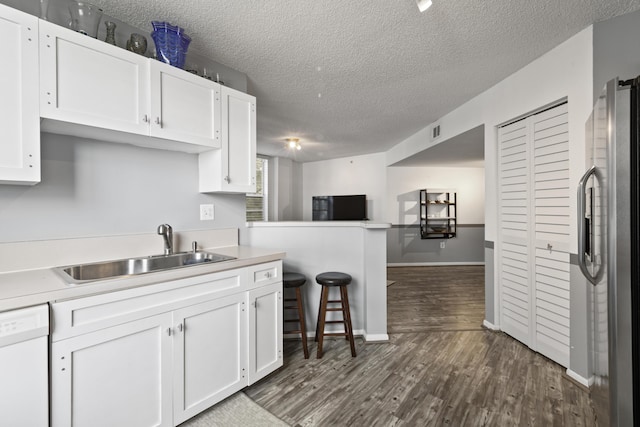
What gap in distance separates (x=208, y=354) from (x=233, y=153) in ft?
4.52

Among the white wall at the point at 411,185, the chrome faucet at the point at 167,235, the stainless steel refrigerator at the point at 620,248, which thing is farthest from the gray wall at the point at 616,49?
the white wall at the point at 411,185

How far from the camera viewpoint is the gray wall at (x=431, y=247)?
248 inches

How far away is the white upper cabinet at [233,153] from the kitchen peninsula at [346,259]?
0.65 meters

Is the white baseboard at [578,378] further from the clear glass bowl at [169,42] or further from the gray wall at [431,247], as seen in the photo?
the gray wall at [431,247]

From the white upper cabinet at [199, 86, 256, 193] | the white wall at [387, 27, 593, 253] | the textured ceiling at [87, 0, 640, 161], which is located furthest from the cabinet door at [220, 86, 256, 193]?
the white wall at [387, 27, 593, 253]

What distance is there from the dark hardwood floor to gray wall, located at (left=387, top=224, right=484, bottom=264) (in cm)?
328

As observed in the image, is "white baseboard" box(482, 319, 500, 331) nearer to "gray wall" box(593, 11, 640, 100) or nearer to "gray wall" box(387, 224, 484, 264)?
"gray wall" box(593, 11, 640, 100)

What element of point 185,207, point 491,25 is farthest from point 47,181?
point 491,25

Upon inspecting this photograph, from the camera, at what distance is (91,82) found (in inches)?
56.7

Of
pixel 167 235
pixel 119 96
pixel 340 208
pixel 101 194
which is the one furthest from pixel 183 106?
pixel 340 208

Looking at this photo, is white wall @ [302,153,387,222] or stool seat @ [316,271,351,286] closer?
stool seat @ [316,271,351,286]

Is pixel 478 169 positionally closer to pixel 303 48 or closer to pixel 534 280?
pixel 534 280

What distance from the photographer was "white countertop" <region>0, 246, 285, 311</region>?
1053 millimetres

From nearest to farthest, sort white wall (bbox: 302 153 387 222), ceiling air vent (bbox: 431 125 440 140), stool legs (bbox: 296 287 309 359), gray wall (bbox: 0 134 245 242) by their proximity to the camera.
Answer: gray wall (bbox: 0 134 245 242) → stool legs (bbox: 296 287 309 359) → ceiling air vent (bbox: 431 125 440 140) → white wall (bbox: 302 153 387 222)
